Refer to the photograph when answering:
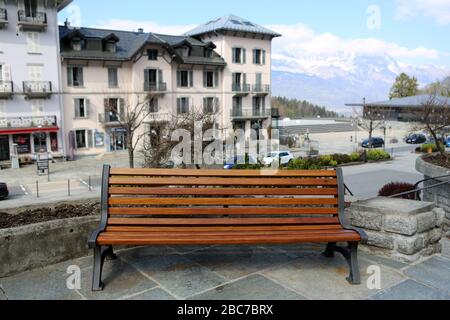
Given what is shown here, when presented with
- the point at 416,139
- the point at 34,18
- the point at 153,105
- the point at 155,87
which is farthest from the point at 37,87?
the point at 416,139

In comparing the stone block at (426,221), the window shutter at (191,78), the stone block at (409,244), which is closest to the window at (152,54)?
the window shutter at (191,78)

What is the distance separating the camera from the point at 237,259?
4906 mm

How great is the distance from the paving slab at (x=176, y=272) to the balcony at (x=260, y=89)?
4515cm

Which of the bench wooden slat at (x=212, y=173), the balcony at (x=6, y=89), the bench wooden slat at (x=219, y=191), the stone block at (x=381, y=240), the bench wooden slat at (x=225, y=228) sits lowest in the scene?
the stone block at (x=381, y=240)

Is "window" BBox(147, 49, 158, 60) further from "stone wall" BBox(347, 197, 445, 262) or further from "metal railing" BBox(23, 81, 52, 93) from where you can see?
"stone wall" BBox(347, 197, 445, 262)

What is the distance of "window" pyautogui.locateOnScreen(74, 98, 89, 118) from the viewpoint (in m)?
37.5

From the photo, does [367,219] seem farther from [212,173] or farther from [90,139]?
[90,139]

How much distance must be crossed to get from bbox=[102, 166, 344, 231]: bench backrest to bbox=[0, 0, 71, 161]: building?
106 feet

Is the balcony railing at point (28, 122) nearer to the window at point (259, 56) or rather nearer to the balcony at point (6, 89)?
the balcony at point (6, 89)

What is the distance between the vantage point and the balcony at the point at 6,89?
32969 mm

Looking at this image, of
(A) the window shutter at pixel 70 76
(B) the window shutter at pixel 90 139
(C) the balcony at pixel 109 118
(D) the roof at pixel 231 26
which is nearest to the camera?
(A) the window shutter at pixel 70 76

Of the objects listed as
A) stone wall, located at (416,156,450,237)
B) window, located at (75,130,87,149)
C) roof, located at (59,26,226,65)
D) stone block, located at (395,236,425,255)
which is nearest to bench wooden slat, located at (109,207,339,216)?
stone block, located at (395,236,425,255)

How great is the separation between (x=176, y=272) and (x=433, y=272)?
8.86 ft

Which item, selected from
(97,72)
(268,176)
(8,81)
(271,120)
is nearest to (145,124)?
(97,72)
